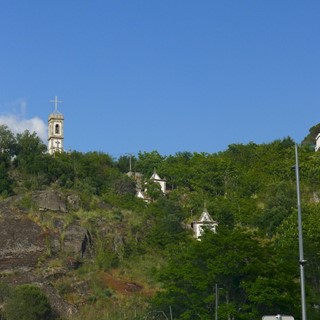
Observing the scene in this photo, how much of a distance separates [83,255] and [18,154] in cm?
2076

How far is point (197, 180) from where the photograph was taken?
97.7 m

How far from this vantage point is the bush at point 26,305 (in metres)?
61.4

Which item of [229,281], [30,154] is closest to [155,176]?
[30,154]

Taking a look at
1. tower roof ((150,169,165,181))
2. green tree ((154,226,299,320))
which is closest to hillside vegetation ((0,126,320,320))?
green tree ((154,226,299,320))

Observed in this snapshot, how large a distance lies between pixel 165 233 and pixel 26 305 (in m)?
21.5

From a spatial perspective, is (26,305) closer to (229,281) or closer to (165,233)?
(229,281)

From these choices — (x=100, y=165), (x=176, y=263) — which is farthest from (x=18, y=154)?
(x=176, y=263)

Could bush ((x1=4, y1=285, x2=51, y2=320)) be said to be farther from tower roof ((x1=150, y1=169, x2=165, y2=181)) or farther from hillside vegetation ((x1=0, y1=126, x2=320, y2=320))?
tower roof ((x1=150, y1=169, x2=165, y2=181))

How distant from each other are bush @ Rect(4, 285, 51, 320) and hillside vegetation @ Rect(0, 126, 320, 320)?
0.57 ft

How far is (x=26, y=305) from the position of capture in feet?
202

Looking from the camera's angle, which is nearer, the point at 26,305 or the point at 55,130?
the point at 26,305

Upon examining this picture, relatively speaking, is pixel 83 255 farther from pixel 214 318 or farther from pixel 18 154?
pixel 214 318

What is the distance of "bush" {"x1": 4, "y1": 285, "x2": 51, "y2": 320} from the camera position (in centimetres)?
6141

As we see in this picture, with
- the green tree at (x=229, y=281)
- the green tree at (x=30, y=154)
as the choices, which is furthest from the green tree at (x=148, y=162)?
the green tree at (x=229, y=281)
